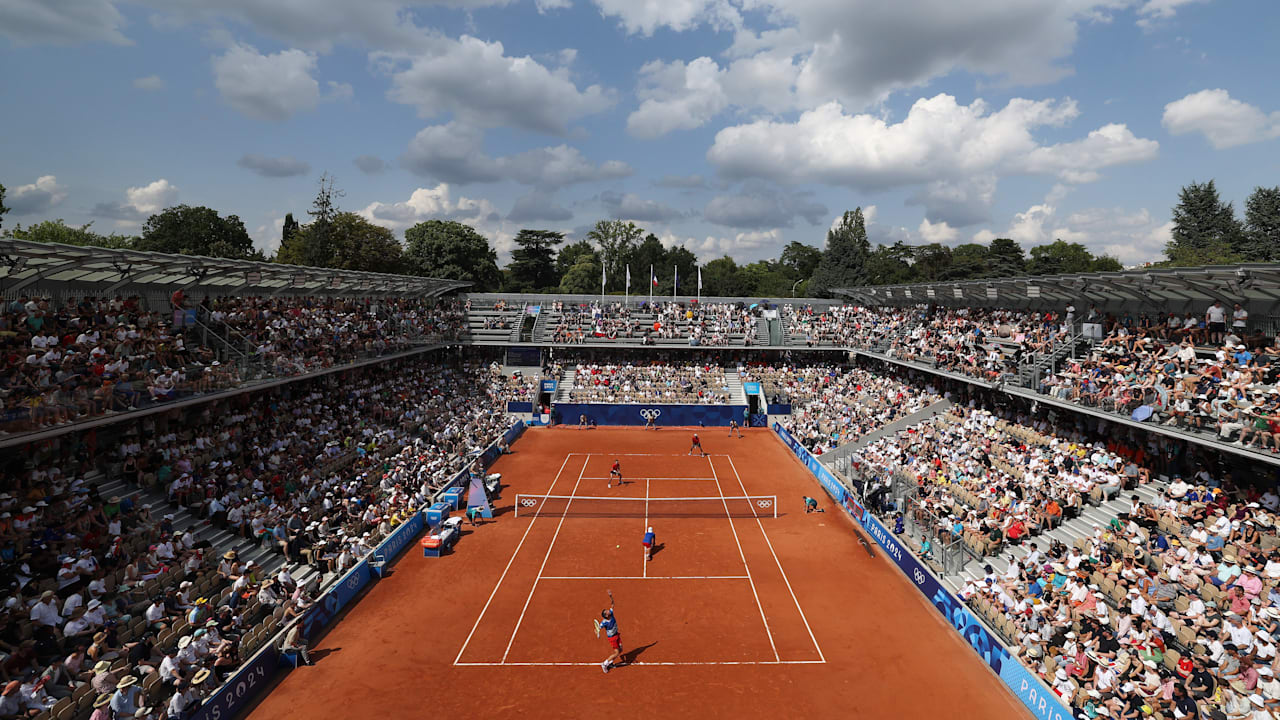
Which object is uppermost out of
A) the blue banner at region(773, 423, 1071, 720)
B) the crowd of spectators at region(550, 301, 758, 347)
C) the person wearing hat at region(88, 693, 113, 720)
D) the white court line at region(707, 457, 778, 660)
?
the crowd of spectators at region(550, 301, 758, 347)

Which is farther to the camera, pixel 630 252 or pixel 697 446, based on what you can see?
pixel 630 252

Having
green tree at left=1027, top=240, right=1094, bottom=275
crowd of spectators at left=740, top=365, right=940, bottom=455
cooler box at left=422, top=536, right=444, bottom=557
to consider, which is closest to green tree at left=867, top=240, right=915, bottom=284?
green tree at left=1027, top=240, right=1094, bottom=275

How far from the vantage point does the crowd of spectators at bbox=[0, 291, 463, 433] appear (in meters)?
17.4

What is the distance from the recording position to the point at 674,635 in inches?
708

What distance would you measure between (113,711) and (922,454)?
3009 centimetres

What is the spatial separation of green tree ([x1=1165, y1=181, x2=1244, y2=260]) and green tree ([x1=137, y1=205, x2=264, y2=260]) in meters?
103

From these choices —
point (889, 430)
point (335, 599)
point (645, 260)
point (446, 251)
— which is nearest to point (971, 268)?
point (645, 260)

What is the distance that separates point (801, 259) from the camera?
127m

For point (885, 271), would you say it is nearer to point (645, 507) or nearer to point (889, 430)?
point (889, 430)

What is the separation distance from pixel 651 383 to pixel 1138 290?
101 feet

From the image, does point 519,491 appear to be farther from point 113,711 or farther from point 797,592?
point 113,711

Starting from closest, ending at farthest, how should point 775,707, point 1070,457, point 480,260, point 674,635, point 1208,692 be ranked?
point 1208,692, point 775,707, point 674,635, point 1070,457, point 480,260

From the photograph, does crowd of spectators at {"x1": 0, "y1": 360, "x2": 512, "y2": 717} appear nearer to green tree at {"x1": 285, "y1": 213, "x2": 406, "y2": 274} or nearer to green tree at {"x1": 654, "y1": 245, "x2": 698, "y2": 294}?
green tree at {"x1": 285, "y1": 213, "x2": 406, "y2": 274}

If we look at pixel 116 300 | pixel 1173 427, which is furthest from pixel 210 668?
pixel 1173 427
